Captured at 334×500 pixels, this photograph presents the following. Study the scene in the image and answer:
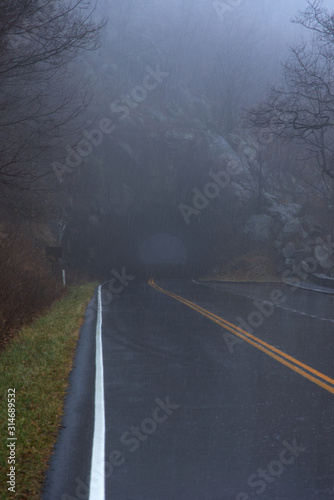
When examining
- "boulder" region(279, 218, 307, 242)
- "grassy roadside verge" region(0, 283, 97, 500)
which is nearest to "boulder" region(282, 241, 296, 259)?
"boulder" region(279, 218, 307, 242)

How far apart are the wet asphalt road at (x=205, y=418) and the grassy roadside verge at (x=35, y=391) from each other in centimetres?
17

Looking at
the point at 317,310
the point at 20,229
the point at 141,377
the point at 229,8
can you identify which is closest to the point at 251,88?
the point at 229,8

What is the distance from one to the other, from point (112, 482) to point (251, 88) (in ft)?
254

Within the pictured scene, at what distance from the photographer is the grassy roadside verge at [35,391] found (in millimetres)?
5281

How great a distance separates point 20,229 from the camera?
27.3m

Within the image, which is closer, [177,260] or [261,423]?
[261,423]

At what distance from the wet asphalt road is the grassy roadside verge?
0.56ft

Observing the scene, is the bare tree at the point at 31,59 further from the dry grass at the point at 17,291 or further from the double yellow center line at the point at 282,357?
the double yellow center line at the point at 282,357

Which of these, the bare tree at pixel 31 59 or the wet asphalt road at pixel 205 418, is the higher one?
the bare tree at pixel 31 59

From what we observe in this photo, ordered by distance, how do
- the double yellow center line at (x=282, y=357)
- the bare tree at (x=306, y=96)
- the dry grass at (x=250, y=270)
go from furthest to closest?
the dry grass at (x=250, y=270), the bare tree at (x=306, y=96), the double yellow center line at (x=282, y=357)

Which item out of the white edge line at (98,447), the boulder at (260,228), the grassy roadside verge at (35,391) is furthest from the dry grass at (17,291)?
the boulder at (260,228)

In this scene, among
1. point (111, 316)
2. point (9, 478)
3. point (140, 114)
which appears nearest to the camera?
point (9, 478)

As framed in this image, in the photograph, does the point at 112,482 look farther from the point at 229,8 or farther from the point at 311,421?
the point at 229,8

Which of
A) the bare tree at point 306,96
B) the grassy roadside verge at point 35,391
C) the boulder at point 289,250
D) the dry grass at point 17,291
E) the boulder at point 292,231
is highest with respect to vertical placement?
the bare tree at point 306,96
